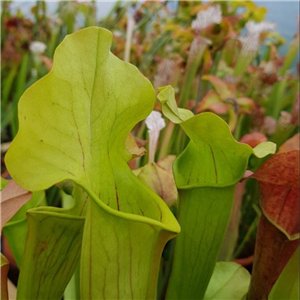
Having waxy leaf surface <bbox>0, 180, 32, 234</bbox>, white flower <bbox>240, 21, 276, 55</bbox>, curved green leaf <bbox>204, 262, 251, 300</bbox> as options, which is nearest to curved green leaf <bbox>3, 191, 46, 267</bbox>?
waxy leaf surface <bbox>0, 180, 32, 234</bbox>

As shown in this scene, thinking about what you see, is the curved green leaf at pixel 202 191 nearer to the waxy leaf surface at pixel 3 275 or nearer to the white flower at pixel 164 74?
the waxy leaf surface at pixel 3 275

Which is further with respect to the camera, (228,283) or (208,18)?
(208,18)

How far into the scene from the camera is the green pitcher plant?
320mm

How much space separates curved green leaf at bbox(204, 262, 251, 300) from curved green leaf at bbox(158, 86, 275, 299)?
2.0 inches

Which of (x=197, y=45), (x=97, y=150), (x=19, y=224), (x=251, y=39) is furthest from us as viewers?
(x=251, y=39)

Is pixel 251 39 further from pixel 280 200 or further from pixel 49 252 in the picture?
pixel 49 252

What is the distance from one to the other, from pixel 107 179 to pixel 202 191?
97mm

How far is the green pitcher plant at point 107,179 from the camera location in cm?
32

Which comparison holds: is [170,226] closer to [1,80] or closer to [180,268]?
[180,268]

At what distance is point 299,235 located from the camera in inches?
16.6

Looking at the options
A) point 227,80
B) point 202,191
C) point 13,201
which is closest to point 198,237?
point 202,191

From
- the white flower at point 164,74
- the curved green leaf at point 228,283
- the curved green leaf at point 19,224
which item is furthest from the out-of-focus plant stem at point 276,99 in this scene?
the curved green leaf at point 19,224

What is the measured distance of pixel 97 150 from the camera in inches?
13.7

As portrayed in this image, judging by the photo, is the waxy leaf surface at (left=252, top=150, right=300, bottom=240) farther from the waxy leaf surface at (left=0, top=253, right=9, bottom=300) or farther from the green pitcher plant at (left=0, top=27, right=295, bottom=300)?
the waxy leaf surface at (left=0, top=253, right=9, bottom=300)
